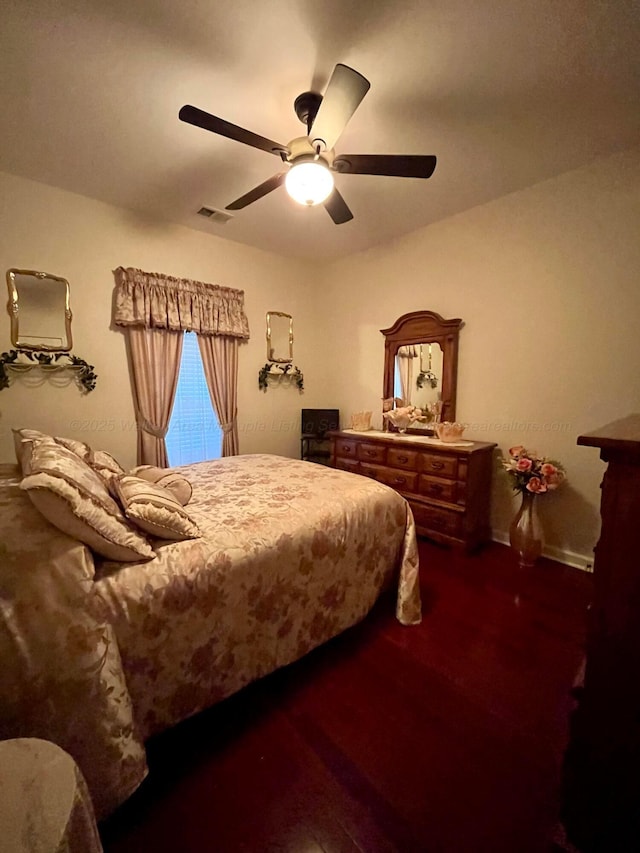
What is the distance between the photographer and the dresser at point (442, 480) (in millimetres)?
2533

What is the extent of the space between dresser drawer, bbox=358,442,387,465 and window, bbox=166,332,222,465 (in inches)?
60.6

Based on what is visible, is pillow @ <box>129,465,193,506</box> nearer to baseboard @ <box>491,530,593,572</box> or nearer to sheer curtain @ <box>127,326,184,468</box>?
sheer curtain @ <box>127,326,184,468</box>

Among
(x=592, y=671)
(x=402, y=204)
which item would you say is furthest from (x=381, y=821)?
(x=402, y=204)

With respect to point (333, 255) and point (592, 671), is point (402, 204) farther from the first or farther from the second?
point (592, 671)

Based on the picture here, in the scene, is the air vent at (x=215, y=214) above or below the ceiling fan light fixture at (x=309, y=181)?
above

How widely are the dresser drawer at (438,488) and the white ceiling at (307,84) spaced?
2.23 meters

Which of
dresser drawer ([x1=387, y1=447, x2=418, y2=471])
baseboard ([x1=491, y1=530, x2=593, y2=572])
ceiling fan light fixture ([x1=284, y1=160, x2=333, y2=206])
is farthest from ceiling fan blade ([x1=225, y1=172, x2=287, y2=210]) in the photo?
baseboard ([x1=491, y1=530, x2=593, y2=572])

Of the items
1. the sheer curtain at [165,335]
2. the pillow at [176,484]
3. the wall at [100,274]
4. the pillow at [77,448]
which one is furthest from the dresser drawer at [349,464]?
the pillow at [77,448]

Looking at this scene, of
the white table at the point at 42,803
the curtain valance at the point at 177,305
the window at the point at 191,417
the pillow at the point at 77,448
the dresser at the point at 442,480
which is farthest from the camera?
the window at the point at 191,417

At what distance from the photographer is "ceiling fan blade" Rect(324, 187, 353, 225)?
197 cm

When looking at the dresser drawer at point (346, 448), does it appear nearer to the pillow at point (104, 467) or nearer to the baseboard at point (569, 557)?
the baseboard at point (569, 557)

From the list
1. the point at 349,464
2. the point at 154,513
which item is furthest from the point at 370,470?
the point at 154,513

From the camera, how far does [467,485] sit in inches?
98.6

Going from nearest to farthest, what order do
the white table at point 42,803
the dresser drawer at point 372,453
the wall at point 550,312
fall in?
the white table at point 42,803 → the wall at point 550,312 → the dresser drawer at point 372,453
